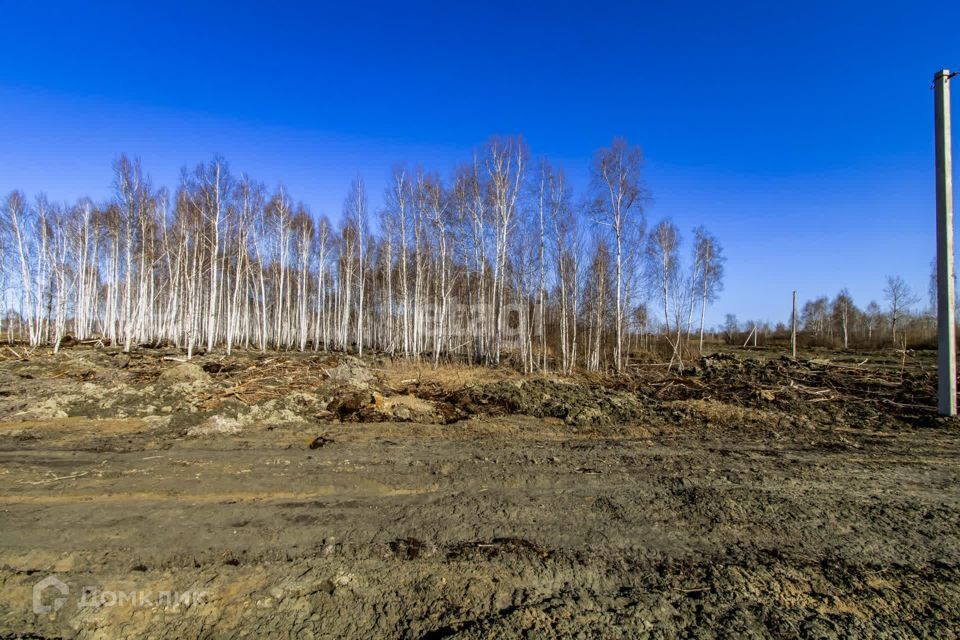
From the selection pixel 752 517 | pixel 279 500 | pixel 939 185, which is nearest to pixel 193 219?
pixel 279 500

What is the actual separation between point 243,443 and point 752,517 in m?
7.43

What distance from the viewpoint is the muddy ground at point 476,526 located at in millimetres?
2666

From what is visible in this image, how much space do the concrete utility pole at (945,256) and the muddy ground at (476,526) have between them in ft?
2.41

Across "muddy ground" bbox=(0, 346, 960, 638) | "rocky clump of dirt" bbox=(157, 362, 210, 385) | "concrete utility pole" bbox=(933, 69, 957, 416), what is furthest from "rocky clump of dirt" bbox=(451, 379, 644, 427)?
"rocky clump of dirt" bbox=(157, 362, 210, 385)

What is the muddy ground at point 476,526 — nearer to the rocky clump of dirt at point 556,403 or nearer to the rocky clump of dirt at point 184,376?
the rocky clump of dirt at point 556,403

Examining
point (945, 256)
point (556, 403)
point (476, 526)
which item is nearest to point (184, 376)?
point (556, 403)

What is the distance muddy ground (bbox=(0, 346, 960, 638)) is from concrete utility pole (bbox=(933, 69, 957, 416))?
0.74m

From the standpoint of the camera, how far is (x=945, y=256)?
8727 mm

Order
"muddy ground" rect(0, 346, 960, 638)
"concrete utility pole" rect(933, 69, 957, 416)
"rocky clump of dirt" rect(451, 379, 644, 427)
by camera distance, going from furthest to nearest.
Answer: "rocky clump of dirt" rect(451, 379, 644, 427)
"concrete utility pole" rect(933, 69, 957, 416)
"muddy ground" rect(0, 346, 960, 638)

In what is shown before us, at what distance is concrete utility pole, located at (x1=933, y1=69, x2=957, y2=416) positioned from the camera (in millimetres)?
8414

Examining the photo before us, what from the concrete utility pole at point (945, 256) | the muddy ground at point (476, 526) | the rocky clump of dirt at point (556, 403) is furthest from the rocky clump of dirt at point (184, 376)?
the concrete utility pole at point (945, 256)

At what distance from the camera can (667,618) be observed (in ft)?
8.57

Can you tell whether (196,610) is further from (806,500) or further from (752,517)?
(806,500)

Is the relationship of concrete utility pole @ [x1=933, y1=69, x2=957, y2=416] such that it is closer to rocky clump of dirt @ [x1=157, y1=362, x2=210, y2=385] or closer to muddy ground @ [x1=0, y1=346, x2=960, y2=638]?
muddy ground @ [x1=0, y1=346, x2=960, y2=638]
